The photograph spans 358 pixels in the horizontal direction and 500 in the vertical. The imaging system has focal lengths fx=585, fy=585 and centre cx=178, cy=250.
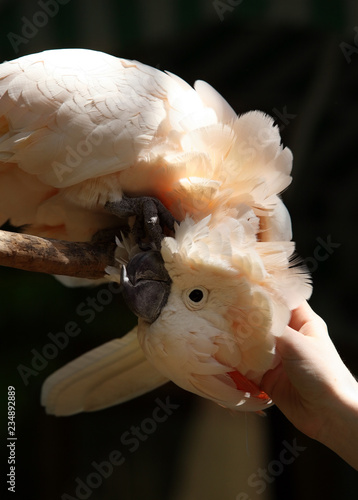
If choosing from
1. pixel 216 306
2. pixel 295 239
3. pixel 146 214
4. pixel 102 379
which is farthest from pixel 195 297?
pixel 295 239

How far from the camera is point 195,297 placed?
125cm

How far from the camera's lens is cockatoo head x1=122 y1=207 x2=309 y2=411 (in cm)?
120

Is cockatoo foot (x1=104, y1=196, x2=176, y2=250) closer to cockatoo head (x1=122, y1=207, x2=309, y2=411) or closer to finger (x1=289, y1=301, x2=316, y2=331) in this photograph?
cockatoo head (x1=122, y1=207, x2=309, y2=411)

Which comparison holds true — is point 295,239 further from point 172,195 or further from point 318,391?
point 318,391

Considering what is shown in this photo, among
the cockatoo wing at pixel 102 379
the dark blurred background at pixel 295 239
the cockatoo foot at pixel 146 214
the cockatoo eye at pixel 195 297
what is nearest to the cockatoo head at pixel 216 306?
the cockatoo eye at pixel 195 297

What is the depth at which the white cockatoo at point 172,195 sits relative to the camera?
48.1 inches

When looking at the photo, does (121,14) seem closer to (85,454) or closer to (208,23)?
(208,23)

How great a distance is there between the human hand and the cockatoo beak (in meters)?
0.27

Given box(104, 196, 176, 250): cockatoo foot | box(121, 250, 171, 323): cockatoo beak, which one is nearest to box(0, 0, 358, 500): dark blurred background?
box(104, 196, 176, 250): cockatoo foot

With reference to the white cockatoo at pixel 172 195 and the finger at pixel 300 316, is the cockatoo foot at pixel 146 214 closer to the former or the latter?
the white cockatoo at pixel 172 195

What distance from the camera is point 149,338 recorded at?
4.06 feet

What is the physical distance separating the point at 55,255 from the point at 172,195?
326mm

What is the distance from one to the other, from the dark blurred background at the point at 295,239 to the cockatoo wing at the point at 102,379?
0.82 metres

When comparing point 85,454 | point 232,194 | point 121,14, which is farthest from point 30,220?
point 85,454
